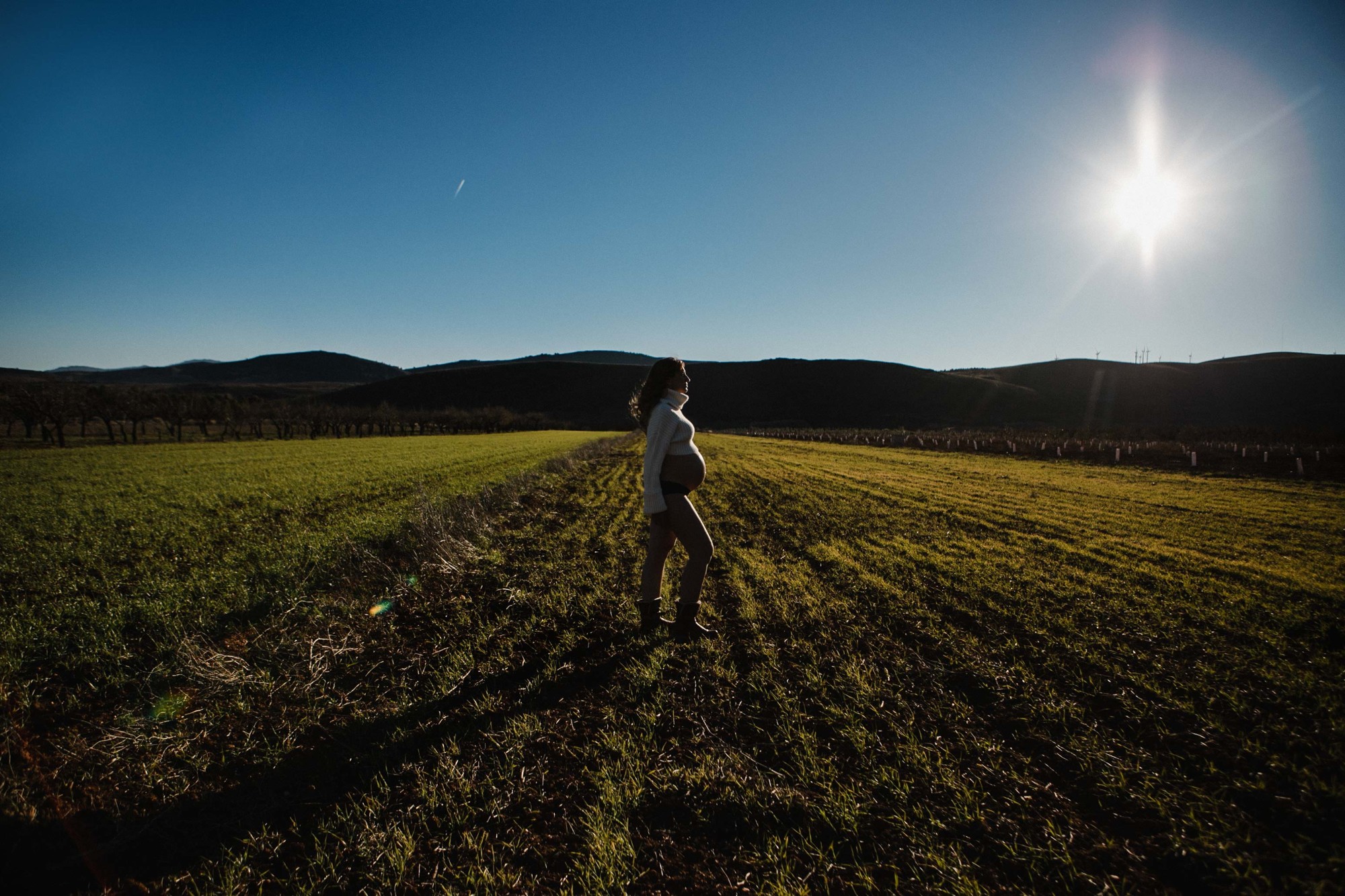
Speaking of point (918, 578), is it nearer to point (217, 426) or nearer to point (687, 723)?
point (687, 723)

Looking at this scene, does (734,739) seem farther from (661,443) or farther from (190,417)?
(190,417)

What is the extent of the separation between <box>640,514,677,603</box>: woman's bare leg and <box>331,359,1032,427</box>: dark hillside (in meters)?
109

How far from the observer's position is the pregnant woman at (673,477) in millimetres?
4480

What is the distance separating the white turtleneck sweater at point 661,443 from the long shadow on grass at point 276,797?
145 cm

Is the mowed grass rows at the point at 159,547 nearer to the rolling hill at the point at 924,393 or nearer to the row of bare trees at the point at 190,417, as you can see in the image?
the row of bare trees at the point at 190,417

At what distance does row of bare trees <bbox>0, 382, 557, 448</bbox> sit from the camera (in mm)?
54375

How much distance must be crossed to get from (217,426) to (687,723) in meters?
111

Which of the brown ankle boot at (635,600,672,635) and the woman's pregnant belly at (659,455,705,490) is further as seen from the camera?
the brown ankle boot at (635,600,672,635)

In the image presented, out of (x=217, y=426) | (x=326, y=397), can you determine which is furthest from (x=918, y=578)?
(x=326, y=397)

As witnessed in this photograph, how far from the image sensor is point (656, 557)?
191 inches

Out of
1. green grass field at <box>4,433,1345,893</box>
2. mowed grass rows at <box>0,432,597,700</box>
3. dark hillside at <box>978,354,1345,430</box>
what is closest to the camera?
green grass field at <box>4,433,1345,893</box>

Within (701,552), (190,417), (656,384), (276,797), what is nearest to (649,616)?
(701,552)

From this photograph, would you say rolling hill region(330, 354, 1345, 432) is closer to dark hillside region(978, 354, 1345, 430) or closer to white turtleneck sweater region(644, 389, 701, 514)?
dark hillside region(978, 354, 1345, 430)

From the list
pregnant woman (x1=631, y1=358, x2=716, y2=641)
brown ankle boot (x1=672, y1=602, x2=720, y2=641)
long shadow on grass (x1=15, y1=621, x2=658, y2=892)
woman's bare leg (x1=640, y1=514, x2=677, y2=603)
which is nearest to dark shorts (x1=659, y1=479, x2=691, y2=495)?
pregnant woman (x1=631, y1=358, x2=716, y2=641)
